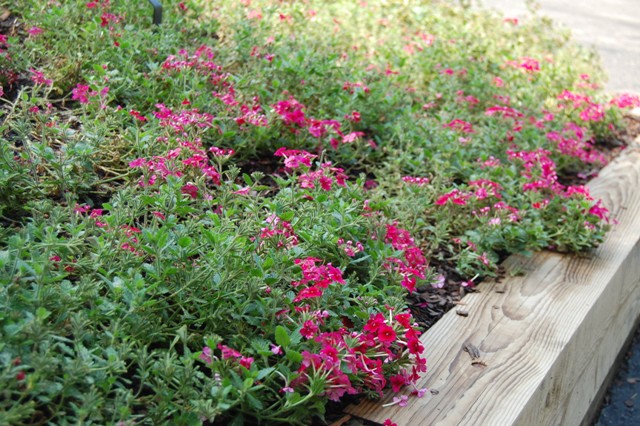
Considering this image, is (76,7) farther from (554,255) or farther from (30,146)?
(554,255)

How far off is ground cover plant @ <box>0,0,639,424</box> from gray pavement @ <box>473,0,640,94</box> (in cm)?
227

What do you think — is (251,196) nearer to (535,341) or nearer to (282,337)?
(282,337)

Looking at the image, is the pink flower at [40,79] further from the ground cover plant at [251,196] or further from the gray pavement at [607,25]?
the gray pavement at [607,25]

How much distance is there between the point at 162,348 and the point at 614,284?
1.85 meters

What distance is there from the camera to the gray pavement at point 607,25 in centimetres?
732

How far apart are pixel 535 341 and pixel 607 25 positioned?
25.6ft

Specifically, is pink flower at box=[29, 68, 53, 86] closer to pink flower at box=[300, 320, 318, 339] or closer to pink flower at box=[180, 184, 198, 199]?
pink flower at box=[180, 184, 198, 199]

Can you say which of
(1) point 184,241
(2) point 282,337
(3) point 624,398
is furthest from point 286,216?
(3) point 624,398

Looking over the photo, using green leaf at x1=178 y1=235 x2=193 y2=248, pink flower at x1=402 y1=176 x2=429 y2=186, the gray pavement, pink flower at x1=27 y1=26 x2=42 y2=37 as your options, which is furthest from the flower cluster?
the gray pavement

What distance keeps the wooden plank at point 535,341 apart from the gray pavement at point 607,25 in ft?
12.2

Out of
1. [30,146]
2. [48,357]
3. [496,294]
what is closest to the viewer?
[48,357]

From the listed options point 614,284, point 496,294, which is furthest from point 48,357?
point 614,284

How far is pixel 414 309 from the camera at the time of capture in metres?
2.68

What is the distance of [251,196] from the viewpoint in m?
2.77
